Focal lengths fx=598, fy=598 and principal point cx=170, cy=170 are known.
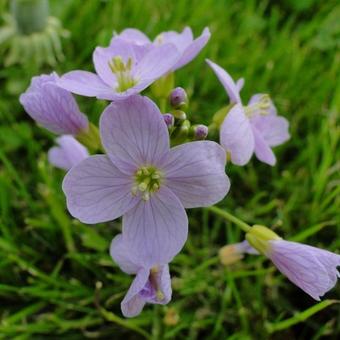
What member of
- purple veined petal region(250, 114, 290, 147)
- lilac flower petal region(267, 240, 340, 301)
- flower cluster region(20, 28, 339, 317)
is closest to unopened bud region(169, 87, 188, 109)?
flower cluster region(20, 28, 339, 317)

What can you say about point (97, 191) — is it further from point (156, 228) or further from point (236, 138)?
point (236, 138)

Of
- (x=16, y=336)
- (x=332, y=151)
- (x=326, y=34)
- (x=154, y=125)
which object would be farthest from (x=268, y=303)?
(x=326, y=34)

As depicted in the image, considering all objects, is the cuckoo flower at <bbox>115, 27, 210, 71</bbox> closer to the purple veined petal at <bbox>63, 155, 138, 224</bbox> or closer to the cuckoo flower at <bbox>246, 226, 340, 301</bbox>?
the purple veined petal at <bbox>63, 155, 138, 224</bbox>

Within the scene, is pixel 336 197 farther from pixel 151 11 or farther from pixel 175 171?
pixel 151 11

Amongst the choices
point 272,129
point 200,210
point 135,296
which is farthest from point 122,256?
point 200,210

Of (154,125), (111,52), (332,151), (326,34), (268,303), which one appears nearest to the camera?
(154,125)

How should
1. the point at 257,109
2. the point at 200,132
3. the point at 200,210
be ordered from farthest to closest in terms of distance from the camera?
1. the point at 200,210
2. the point at 257,109
3. the point at 200,132

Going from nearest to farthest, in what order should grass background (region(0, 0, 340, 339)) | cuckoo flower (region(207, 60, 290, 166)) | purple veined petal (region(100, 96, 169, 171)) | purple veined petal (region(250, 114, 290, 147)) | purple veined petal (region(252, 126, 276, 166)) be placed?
1. purple veined petal (region(100, 96, 169, 171))
2. cuckoo flower (region(207, 60, 290, 166))
3. purple veined petal (region(252, 126, 276, 166))
4. purple veined petal (region(250, 114, 290, 147))
5. grass background (region(0, 0, 340, 339))
